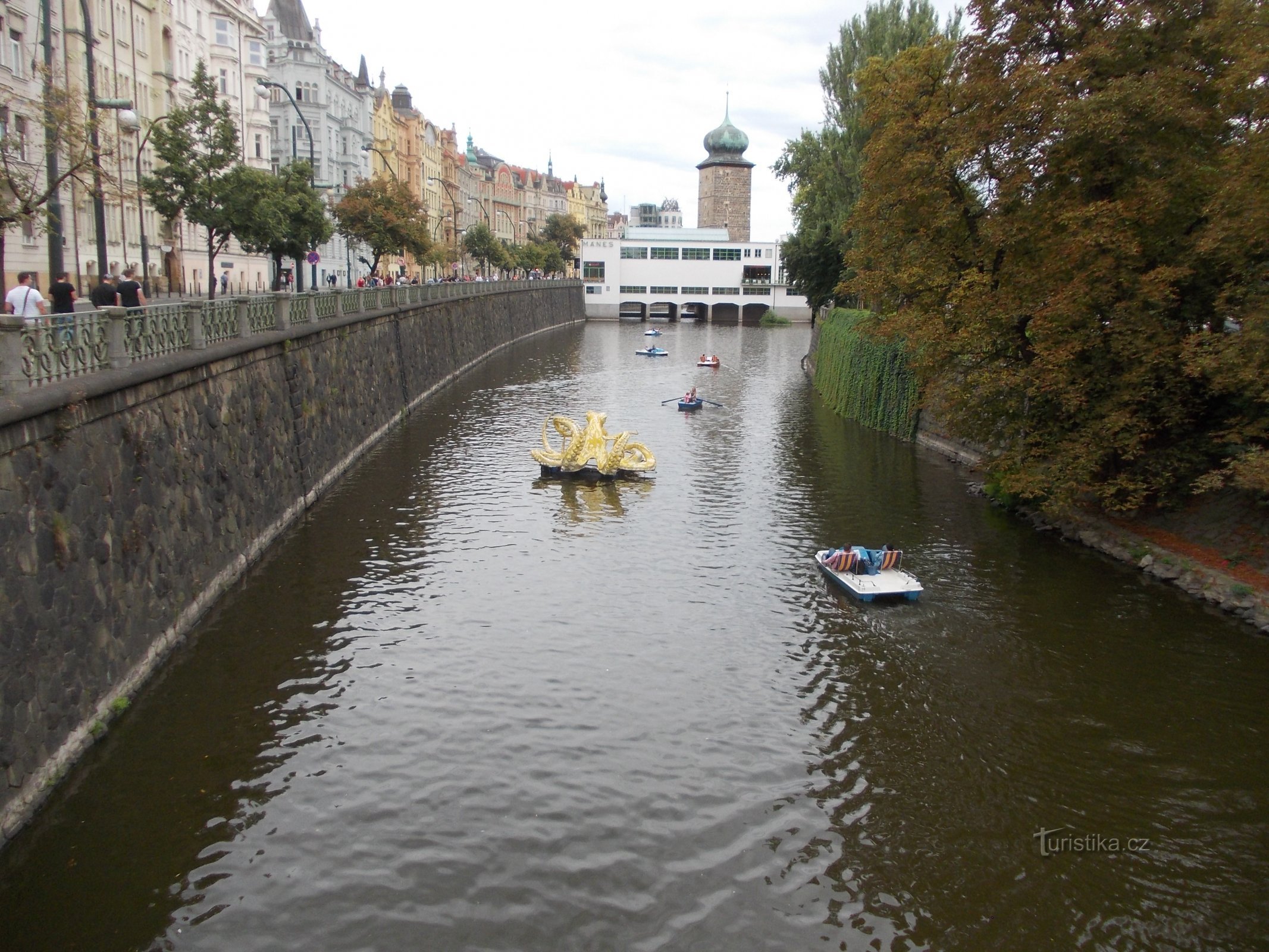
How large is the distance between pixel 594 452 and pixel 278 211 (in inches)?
496

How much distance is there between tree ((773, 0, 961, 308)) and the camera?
45.1m

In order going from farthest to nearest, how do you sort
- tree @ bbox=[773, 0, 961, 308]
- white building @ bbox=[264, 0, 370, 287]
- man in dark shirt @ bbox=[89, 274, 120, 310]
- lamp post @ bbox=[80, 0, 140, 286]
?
1. white building @ bbox=[264, 0, 370, 287]
2. tree @ bbox=[773, 0, 961, 308]
3. lamp post @ bbox=[80, 0, 140, 286]
4. man in dark shirt @ bbox=[89, 274, 120, 310]

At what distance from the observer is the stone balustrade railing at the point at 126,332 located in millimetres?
11344

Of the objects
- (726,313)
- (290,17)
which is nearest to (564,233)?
(726,313)

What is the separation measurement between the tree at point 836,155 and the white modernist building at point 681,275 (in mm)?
61697

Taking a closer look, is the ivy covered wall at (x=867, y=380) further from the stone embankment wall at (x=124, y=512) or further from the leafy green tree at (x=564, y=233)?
the leafy green tree at (x=564, y=233)

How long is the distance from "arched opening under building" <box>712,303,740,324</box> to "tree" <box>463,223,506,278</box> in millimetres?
35028

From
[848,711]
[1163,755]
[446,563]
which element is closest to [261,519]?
[446,563]

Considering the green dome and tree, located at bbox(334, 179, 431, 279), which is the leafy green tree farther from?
tree, located at bbox(334, 179, 431, 279)

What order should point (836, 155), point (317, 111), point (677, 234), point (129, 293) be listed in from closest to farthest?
point (129, 293) → point (836, 155) → point (317, 111) → point (677, 234)

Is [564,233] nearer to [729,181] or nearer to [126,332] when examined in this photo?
[729,181]

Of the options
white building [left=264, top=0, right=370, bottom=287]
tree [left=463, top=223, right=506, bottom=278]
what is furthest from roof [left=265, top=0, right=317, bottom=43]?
tree [left=463, top=223, right=506, bottom=278]

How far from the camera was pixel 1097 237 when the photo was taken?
786 inches

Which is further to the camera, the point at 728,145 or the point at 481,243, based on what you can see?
the point at 728,145
